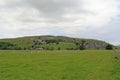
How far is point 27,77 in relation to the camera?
92.9 feet

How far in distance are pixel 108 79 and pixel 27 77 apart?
836 centimetres

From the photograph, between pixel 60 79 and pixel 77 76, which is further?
pixel 77 76

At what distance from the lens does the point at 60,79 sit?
88.3ft

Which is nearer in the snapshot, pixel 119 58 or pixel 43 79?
pixel 43 79

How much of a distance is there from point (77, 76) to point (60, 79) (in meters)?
2.85

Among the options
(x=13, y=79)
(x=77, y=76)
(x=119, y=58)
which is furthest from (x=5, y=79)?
(x=119, y=58)

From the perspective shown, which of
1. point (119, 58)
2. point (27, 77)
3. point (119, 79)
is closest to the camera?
point (119, 79)

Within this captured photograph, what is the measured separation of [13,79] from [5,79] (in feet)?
2.62

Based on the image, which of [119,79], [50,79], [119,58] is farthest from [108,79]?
[119,58]

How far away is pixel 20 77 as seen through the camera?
28.5 meters

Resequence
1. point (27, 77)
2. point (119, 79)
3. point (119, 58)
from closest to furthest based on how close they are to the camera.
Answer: point (119, 79) → point (27, 77) → point (119, 58)

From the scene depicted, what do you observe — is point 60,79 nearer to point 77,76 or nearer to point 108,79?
point 77,76

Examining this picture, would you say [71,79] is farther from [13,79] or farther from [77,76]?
[13,79]

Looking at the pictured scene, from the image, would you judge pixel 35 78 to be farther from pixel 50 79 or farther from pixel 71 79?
pixel 71 79
